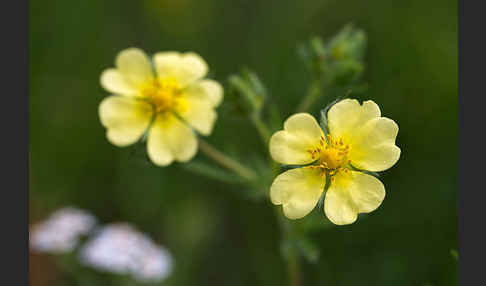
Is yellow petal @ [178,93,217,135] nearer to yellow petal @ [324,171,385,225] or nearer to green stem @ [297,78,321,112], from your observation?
green stem @ [297,78,321,112]

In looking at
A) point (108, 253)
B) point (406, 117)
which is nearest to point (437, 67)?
point (406, 117)

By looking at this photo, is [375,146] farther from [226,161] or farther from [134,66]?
[134,66]

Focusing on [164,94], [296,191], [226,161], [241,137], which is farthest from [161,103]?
[241,137]

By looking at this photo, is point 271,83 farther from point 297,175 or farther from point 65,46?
point 297,175

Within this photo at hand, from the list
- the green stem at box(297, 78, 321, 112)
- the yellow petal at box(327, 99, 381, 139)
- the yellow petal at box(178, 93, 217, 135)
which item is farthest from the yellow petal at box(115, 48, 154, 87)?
the yellow petal at box(327, 99, 381, 139)

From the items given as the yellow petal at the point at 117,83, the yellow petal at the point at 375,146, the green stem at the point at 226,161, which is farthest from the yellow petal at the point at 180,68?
the yellow petal at the point at 375,146

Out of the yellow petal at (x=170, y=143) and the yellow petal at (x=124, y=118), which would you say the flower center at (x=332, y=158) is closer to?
the yellow petal at (x=170, y=143)
